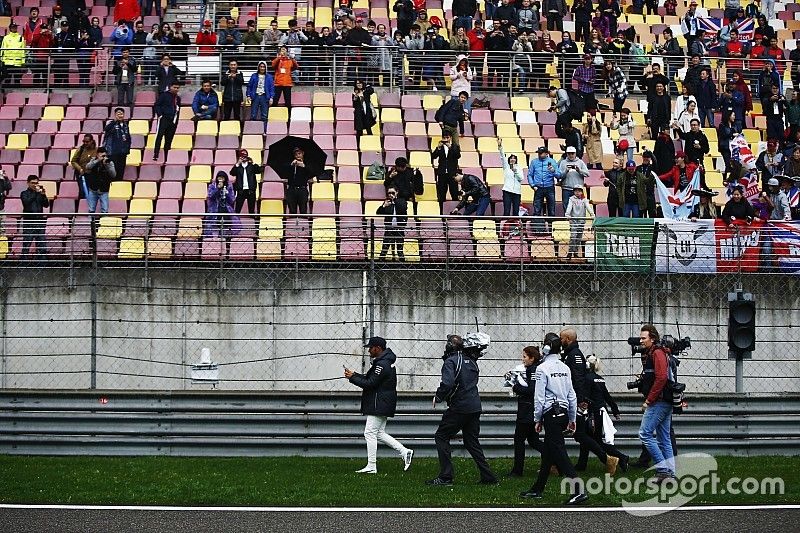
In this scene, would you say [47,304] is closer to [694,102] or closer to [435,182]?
[435,182]

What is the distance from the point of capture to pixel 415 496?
15.0 m

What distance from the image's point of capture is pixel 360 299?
21156 millimetres

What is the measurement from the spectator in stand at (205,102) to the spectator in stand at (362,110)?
2.77m

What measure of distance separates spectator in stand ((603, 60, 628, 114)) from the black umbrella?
7.27 metres

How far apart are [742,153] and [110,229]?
41.8 feet

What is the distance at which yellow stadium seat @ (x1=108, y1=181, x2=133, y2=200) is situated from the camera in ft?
83.5

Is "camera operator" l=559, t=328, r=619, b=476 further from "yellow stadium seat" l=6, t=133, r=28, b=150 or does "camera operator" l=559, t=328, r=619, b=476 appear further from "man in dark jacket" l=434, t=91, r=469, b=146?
"yellow stadium seat" l=6, t=133, r=28, b=150

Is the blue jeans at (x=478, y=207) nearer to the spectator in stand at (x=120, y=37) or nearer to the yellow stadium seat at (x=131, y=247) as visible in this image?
the yellow stadium seat at (x=131, y=247)

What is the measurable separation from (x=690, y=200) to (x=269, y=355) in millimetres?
8581

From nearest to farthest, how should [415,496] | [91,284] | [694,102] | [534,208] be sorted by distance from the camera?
[415,496]
[91,284]
[534,208]
[694,102]

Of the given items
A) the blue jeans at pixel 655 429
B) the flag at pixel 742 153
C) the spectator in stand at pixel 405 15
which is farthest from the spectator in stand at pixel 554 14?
the blue jeans at pixel 655 429

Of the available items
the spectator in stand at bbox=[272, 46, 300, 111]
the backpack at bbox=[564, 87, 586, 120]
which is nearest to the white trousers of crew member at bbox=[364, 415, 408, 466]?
the spectator in stand at bbox=[272, 46, 300, 111]

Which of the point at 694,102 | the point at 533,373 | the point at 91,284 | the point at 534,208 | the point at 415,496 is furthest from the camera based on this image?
the point at 694,102

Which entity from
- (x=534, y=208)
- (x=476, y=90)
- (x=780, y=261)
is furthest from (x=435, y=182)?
(x=780, y=261)
